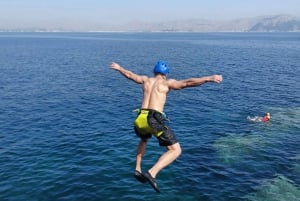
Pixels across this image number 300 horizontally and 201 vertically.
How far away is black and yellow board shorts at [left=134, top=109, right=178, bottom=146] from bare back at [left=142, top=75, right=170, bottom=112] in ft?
0.78

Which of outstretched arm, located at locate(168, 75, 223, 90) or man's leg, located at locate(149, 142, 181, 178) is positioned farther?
man's leg, located at locate(149, 142, 181, 178)

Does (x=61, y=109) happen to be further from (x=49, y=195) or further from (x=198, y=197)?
(x=198, y=197)

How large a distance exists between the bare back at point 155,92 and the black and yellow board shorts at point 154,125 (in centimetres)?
24

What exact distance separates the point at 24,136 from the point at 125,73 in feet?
119

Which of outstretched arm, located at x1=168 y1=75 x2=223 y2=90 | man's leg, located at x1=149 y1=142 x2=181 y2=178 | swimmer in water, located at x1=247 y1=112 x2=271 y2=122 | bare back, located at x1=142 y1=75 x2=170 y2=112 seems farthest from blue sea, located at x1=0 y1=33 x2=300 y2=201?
outstretched arm, located at x1=168 y1=75 x2=223 y2=90

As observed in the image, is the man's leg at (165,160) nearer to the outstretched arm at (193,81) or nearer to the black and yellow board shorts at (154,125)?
the black and yellow board shorts at (154,125)

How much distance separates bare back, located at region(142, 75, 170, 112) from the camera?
13875 mm

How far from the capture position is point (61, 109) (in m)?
61.0

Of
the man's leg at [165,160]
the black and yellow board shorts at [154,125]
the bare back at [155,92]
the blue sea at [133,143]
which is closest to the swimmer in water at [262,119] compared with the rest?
the blue sea at [133,143]

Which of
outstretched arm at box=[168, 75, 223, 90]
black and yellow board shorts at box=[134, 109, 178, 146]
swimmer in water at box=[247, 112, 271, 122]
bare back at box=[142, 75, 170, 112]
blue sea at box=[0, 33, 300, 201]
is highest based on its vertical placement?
outstretched arm at box=[168, 75, 223, 90]

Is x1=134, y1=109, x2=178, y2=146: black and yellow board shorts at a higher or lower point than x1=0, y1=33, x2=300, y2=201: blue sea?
higher

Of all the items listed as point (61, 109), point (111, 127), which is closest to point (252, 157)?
point (111, 127)

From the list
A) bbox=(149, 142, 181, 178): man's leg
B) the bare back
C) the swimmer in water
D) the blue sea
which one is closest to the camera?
the bare back

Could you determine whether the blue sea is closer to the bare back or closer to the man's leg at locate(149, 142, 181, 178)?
the man's leg at locate(149, 142, 181, 178)
